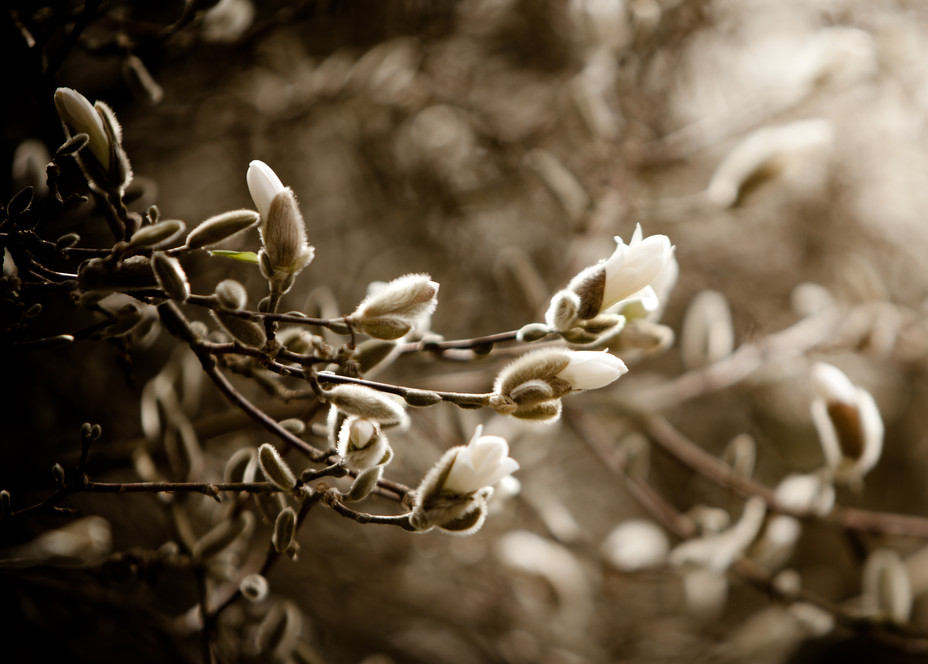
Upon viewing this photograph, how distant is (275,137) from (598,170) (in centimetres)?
70

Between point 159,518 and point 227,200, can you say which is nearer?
point 159,518

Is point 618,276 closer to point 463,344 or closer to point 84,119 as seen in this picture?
point 463,344

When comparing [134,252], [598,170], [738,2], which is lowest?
[598,170]

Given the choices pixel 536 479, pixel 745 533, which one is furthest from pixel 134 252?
pixel 536 479

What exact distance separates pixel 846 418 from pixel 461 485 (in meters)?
0.53

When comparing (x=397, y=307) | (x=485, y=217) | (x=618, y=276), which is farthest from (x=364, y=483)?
(x=485, y=217)

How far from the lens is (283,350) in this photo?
0.46 meters

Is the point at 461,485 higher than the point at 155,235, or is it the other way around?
the point at 155,235

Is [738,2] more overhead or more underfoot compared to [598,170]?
more overhead

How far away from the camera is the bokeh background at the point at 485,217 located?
2.86 feet

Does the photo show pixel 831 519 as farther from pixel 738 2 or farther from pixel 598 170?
pixel 738 2

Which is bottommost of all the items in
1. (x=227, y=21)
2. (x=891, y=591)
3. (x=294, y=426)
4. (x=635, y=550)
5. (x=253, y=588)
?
(x=635, y=550)

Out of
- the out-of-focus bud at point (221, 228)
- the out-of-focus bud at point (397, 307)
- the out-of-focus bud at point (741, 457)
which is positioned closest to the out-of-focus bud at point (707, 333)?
the out-of-focus bud at point (741, 457)

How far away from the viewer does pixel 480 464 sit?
0.45 meters
